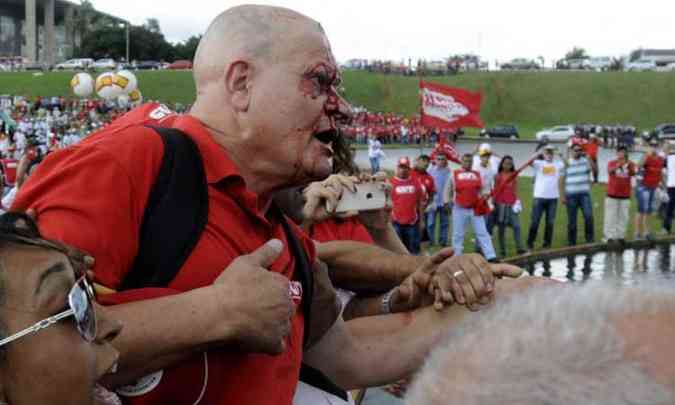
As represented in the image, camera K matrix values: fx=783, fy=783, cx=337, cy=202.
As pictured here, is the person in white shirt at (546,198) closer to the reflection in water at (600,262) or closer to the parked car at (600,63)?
the reflection in water at (600,262)

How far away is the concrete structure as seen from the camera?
96.1 meters

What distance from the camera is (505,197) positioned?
1392 centimetres

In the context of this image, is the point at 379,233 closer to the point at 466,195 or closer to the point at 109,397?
the point at 109,397

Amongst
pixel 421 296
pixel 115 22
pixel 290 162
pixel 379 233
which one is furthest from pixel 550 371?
pixel 115 22

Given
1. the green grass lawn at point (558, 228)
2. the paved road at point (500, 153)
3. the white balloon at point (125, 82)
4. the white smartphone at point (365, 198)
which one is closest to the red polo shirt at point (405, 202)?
the green grass lawn at point (558, 228)

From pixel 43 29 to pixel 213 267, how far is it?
112 m

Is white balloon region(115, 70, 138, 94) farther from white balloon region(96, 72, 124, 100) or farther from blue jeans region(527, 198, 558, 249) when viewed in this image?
blue jeans region(527, 198, 558, 249)

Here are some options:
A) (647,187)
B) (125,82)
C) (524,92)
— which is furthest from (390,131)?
(647,187)

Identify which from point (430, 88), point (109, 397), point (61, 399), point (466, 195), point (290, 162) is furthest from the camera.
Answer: point (430, 88)

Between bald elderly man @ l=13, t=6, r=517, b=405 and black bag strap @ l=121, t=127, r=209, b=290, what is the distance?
0.07ft

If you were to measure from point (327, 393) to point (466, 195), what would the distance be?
10.7m

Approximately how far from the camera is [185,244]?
1.90m

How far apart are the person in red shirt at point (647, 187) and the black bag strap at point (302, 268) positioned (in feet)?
46.2

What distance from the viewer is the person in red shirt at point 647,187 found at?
1540 centimetres
